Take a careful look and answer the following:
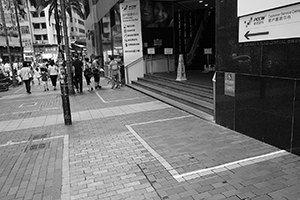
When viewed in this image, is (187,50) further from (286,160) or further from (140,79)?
(286,160)

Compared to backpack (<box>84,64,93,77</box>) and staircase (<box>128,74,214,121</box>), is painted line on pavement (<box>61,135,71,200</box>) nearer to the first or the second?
staircase (<box>128,74,214,121</box>)

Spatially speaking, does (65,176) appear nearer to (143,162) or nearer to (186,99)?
(143,162)

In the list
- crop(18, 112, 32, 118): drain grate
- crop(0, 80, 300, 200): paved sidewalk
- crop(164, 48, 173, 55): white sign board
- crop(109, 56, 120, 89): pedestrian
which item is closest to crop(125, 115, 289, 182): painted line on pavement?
crop(0, 80, 300, 200): paved sidewalk

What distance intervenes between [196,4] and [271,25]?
12.6 m

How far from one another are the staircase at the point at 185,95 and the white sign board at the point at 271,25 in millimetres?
2557

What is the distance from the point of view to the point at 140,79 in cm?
1455

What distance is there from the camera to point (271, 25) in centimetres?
444

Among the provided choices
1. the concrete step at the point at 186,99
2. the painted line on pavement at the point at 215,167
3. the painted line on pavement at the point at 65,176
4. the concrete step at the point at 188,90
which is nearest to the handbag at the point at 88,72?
the concrete step at the point at 186,99

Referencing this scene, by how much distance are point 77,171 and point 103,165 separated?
1.51 ft

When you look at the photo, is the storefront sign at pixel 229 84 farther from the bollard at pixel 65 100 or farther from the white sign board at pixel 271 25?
the bollard at pixel 65 100

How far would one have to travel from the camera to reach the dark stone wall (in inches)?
165

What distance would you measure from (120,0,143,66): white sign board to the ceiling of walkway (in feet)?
9.14

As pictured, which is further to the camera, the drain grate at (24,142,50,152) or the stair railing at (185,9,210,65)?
the stair railing at (185,9,210,65)

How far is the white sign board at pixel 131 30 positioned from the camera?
14172 millimetres
